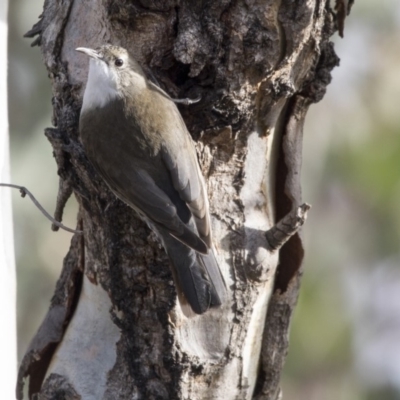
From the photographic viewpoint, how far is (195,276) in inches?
92.7

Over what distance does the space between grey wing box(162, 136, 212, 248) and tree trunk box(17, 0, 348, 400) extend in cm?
7

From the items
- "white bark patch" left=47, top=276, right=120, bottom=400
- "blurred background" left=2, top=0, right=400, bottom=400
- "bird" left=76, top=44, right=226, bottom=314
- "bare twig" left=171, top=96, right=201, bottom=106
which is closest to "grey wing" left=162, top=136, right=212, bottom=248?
"bird" left=76, top=44, right=226, bottom=314

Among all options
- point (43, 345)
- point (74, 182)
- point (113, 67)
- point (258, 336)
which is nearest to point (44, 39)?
point (113, 67)

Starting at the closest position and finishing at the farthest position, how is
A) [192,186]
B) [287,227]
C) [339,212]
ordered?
[287,227] → [192,186] → [339,212]

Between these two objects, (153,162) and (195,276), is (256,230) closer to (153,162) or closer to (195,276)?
(195,276)

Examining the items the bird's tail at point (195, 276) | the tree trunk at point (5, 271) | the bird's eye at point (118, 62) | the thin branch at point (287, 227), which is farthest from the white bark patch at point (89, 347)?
the bird's eye at point (118, 62)

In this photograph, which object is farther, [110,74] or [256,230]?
[110,74]

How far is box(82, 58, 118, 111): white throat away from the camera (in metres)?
2.55

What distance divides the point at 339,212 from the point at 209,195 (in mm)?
2976

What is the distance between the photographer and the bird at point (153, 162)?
7.86 feet

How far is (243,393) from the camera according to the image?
2.59 metres

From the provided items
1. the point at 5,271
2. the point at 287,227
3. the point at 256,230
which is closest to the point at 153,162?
the point at 256,230

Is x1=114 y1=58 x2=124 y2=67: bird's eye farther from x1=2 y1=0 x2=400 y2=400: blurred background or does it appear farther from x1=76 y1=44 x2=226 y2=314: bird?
x1=2 y1=0 x2=400 y2=400: blurred background

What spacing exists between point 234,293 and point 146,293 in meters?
0.28
